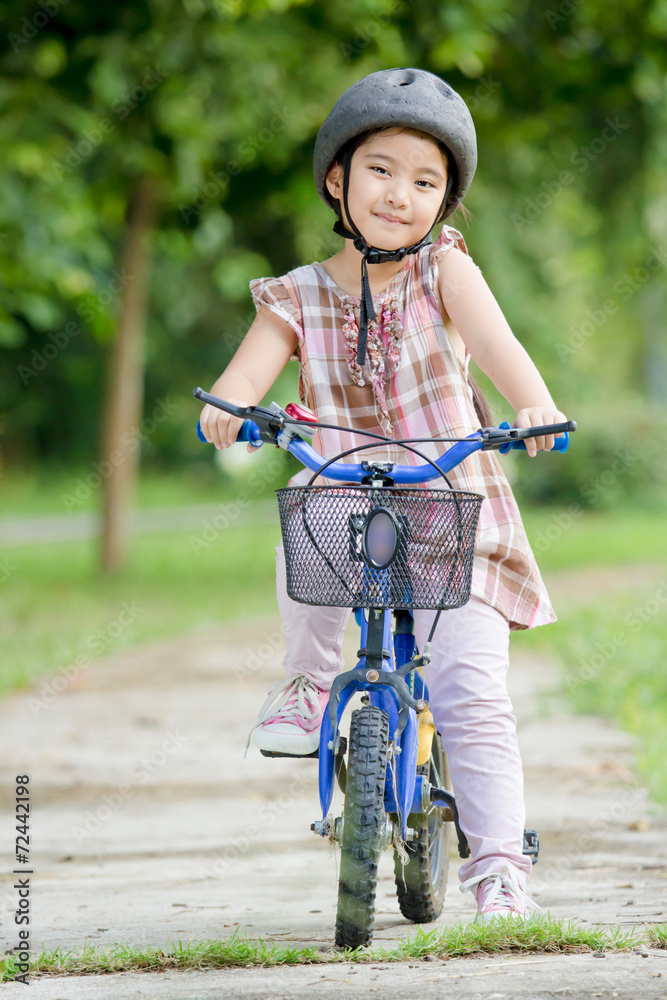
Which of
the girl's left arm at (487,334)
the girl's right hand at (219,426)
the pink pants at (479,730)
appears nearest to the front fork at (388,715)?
the pink pants at (479,730)

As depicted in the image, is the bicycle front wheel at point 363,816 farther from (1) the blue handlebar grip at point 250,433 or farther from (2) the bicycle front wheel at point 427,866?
(1) the blue handlebar grip at point 250,433

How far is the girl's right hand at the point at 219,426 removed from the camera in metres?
2.80

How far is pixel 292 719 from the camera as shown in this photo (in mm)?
2879

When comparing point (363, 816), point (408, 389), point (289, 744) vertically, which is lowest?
point (363, 816)

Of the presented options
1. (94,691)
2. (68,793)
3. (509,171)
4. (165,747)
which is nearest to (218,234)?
(509,171)

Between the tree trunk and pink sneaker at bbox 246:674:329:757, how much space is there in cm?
982

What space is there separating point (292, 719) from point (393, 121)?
4.45 feet

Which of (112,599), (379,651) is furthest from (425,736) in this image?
(112,599)

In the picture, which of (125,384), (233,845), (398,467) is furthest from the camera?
(125,384)

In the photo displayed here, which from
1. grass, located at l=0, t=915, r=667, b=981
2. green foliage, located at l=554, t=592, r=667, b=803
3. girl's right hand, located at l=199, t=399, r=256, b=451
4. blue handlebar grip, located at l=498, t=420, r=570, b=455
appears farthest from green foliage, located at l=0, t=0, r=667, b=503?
grass, located at l=0, t=915, r=667, b=981

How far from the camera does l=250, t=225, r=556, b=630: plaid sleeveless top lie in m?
2.96

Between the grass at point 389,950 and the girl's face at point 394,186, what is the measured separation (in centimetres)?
152

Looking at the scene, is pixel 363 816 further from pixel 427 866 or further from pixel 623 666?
pixel 623 666

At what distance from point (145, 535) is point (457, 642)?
17.6 meters
